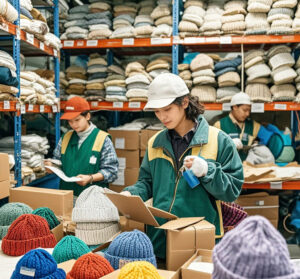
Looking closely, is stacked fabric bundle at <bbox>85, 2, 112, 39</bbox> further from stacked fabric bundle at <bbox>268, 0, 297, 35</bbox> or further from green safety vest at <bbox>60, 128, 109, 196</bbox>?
stacked fabric bundle at <bbox>268, 0, 297, 35</bbox>

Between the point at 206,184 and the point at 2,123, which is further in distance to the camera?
the point at 2,123

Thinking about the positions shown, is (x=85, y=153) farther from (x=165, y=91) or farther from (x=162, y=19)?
(x=162, y=19)

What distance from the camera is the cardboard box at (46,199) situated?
2182mm

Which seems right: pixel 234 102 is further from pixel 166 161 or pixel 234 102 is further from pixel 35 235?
pixel 35 235

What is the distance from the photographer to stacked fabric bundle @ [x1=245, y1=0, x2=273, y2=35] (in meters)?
4.09

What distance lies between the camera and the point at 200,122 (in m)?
2.01

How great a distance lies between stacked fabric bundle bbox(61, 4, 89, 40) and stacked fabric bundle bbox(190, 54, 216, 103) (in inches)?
57.1

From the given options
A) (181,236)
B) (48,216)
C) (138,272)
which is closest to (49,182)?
(48,216)

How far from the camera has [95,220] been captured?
5.56ft

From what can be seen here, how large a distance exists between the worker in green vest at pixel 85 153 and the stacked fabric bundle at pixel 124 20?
1541 mm

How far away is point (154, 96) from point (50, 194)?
901mm

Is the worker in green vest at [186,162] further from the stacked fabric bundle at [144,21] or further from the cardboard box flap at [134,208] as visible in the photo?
the stacked fabric bundle at [144,21]

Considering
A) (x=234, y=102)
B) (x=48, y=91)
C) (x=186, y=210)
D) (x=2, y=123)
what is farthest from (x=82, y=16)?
(x=186, y=210)

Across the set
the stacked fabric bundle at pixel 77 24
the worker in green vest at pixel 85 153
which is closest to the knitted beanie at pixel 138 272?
the worker in green vest at pixel 85 153
